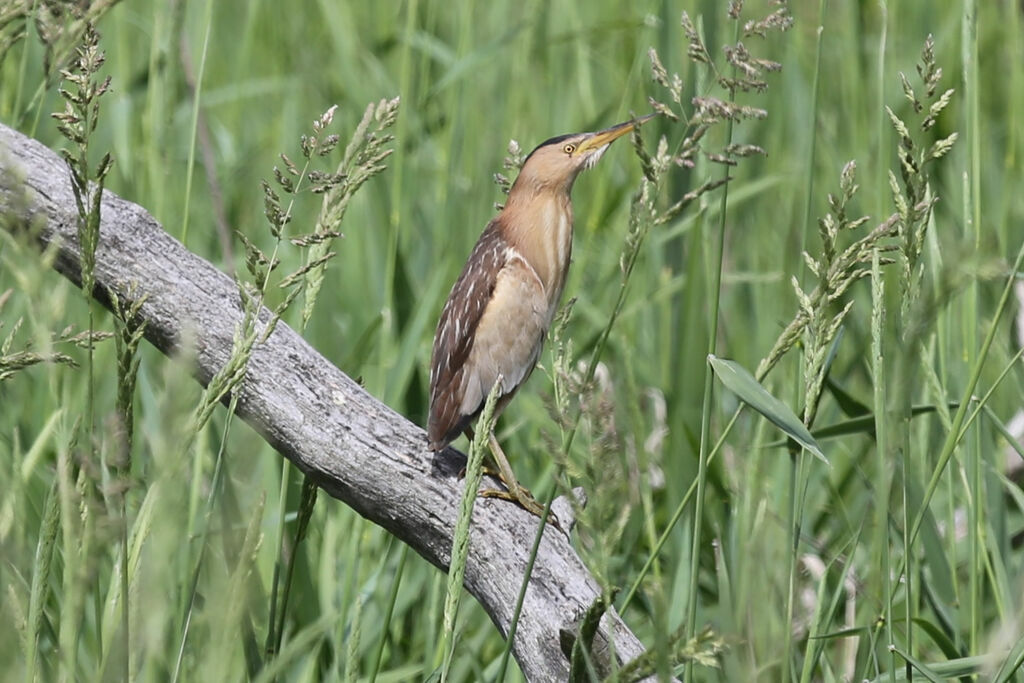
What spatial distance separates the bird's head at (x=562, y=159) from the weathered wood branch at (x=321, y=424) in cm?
101

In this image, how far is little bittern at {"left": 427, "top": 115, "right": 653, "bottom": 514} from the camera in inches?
92.7

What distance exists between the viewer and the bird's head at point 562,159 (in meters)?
2.50

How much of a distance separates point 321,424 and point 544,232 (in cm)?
101

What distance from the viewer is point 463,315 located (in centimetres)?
243

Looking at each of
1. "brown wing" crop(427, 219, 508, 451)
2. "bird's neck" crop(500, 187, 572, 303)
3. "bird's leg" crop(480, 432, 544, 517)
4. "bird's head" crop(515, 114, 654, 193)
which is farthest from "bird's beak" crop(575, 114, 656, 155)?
"bird's leg" crop(480, 432, 544, 517)

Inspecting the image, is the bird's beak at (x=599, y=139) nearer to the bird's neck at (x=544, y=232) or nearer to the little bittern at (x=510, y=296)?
the little bittern at (x=510, y=296)

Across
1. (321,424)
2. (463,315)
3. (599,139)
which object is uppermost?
(599,139)

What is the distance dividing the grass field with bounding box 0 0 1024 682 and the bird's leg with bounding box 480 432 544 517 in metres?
0.09

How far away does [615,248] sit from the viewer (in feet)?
12.3

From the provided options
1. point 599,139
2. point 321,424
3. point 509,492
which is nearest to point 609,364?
point 599,139

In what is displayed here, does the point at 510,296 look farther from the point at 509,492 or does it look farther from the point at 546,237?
the point at 509,492

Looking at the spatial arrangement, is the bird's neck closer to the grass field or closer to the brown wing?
the brown wing

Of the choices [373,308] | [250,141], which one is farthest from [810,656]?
[250,141]

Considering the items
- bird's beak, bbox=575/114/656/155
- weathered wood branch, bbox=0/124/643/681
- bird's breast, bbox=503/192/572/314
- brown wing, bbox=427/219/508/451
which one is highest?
bird's beak, bbox=575/114/656/155
